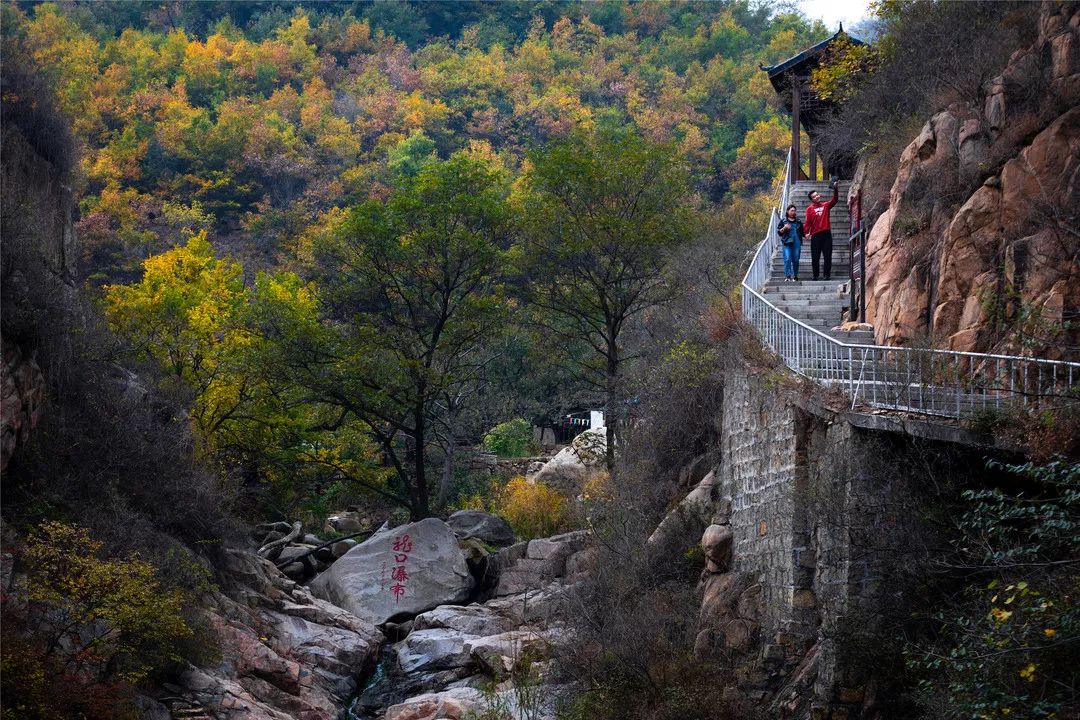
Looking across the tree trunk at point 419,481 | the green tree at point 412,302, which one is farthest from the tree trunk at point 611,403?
the tree trunk at point 419,481

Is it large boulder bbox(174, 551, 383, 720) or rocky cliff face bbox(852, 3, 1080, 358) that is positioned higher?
rocky cliff face bbox(852, 3, 1080, 358)

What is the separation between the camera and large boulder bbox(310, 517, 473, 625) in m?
23.7

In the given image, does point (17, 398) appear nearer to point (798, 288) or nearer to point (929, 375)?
point (929, 375)

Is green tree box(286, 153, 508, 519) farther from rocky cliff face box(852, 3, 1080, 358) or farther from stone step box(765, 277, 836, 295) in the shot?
rocky cliff face box(852, 3, 1080, 358)

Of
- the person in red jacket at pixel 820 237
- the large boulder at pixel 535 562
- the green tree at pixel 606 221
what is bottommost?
the large boulder at pixel 535 562

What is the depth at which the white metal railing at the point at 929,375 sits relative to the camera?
11.7m

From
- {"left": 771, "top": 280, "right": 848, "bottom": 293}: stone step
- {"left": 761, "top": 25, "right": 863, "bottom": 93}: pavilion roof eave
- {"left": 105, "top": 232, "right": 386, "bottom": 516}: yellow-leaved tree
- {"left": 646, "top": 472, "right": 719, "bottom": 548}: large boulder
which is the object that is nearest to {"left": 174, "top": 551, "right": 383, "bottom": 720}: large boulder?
{"left": 105, "top": 232, "right": 386, "bottom": 516}: yellow-leaved tree

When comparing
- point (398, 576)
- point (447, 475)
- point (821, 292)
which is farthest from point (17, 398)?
point (447, 475)

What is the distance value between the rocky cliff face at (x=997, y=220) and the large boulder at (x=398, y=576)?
1087cm

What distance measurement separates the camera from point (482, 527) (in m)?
27.0

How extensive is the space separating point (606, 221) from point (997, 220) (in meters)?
14.5

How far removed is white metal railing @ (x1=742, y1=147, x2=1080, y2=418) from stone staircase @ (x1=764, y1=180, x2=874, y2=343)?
5.86ft

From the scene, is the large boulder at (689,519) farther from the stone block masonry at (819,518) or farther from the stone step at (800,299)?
the stone step at (800,299)

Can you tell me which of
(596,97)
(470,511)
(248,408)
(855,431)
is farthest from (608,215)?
(596,97)
